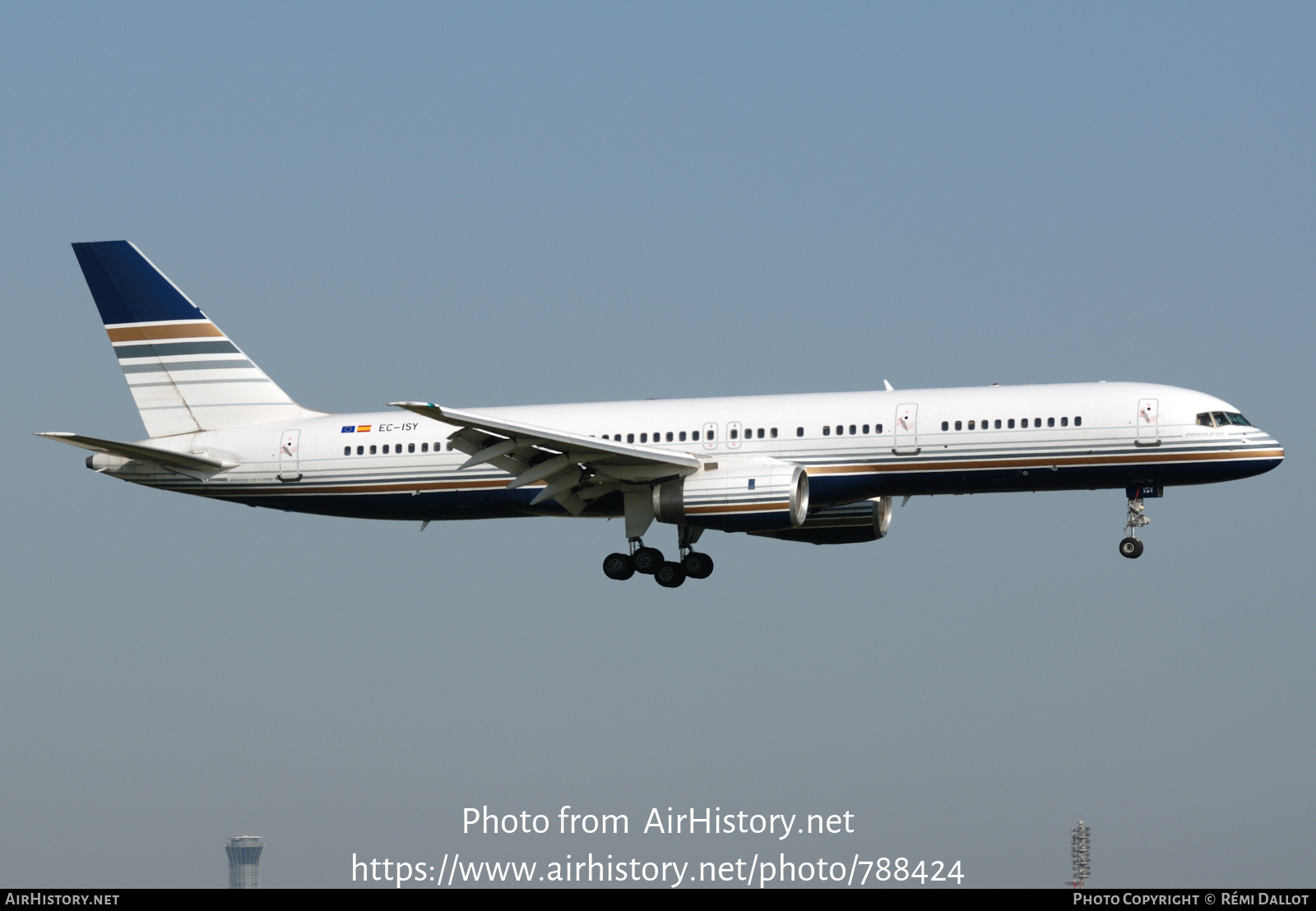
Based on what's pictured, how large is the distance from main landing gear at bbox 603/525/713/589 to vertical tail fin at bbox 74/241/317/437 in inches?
410

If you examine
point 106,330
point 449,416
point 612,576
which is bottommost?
point 612,576

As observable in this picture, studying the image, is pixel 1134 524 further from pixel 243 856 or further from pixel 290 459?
pixel 243 856

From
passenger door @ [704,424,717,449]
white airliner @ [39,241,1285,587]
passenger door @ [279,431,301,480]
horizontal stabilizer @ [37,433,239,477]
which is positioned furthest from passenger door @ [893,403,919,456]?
horizontal stabilizer @ [37,433,239,477]

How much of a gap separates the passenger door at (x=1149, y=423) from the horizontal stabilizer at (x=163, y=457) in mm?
24202

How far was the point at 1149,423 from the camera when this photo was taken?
4703 centimetres

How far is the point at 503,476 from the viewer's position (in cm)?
5109

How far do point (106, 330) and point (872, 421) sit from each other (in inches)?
913

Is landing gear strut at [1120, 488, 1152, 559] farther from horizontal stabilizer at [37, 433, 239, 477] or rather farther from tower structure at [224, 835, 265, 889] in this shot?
tower structure at [224, 835, 265, 889]

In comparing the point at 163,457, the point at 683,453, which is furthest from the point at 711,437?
the point at 163,457

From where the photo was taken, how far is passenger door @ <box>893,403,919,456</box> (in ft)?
156

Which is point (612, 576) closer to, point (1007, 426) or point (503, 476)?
point (503, 476)

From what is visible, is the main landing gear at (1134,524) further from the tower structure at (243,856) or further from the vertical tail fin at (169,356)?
the tower structure at (243,856)
